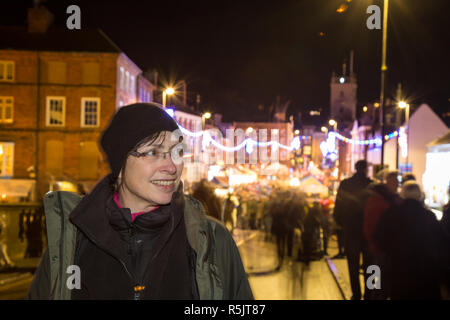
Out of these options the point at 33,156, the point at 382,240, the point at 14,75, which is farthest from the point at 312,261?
the point at 14,75

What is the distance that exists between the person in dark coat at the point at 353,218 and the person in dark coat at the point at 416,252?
2.39 metres

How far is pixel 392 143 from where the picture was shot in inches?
1748

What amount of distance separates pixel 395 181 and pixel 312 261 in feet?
23.2

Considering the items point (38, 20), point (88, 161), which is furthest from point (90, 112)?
point (38, 20)

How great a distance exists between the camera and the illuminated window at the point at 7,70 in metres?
34.6

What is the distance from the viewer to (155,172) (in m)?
2.56

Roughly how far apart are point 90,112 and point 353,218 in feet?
98.3

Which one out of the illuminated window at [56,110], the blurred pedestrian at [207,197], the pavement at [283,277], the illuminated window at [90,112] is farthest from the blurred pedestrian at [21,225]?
the illuminated window at [56,110]

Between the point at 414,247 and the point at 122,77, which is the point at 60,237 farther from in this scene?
the point at 122,77

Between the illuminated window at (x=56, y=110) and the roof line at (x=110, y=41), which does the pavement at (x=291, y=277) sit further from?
the roof line at (x=110, y=41)

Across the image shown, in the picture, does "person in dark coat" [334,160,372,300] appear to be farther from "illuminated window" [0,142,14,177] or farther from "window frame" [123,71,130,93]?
"window frame" [123,71,130,93]

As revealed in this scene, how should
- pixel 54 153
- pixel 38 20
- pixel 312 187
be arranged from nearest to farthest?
pixel 312 187, pixel 54 153, pixel 38 20

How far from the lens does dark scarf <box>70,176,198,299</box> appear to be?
99.5 inches
